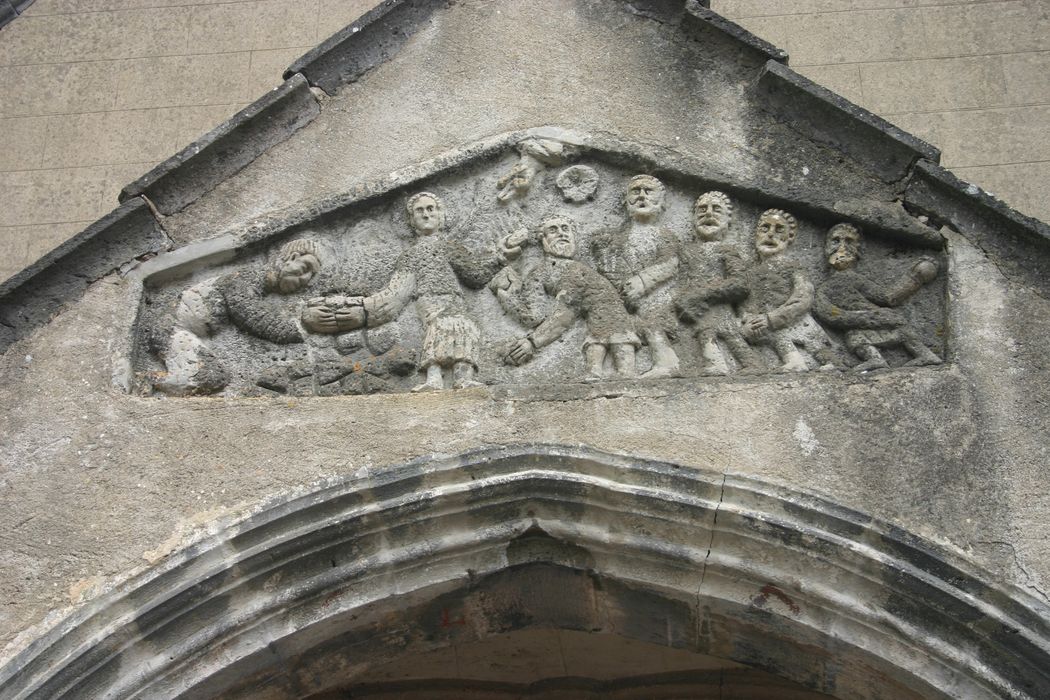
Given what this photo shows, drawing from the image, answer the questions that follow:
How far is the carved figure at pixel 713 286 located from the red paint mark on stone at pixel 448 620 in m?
1.37

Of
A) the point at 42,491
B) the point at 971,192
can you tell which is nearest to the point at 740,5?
the point at 971,192

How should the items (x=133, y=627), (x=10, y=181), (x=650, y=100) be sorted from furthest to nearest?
1. (x=10, y=181)
2. (x=650, y=100)
3. (x=133, y=627)

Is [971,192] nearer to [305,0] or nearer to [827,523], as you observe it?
[827,523]

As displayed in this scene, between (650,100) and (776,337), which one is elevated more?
(650,100)

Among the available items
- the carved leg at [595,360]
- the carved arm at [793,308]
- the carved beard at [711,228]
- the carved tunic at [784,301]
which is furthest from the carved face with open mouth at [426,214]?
the carved arm at [793,308]

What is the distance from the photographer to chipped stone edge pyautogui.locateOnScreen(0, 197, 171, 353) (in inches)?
254

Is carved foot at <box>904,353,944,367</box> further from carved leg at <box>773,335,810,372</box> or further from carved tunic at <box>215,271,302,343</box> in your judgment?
carved tunic at <box>215,271,302,343</box>

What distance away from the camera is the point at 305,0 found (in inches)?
370

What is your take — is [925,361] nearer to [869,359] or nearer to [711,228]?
[869,359]

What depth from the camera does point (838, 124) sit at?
21.9 ft

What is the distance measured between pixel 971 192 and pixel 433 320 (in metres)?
2.26

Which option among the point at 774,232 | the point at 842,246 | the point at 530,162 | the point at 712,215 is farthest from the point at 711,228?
the point at 530,162

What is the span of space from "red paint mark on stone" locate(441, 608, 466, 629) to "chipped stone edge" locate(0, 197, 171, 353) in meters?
2.00

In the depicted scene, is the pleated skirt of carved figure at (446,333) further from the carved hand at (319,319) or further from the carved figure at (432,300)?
the carved hand at (319,319)
